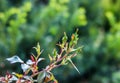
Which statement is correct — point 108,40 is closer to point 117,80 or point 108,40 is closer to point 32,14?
point 117,80

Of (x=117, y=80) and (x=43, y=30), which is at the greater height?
(x=43, y=30)

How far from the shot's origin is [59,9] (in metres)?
3.04

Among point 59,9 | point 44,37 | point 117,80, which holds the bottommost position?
point 117,80

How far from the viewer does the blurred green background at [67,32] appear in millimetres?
2998

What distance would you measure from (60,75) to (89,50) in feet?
1.33

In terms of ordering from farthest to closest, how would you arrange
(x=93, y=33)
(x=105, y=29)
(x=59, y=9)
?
(x=105, y=29) < (x=93, y=33) < (x=59, y=9)

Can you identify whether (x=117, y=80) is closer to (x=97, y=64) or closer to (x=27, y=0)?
(x=97, y=64)

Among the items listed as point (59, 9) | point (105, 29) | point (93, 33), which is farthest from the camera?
point (105, 29)

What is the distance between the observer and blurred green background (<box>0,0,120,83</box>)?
300 cm

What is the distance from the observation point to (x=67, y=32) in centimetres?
327

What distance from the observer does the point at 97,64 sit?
141 inches

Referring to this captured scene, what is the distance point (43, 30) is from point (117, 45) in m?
0.76

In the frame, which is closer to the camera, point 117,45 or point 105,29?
point 117,45

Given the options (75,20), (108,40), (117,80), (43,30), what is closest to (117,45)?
(108,40)
